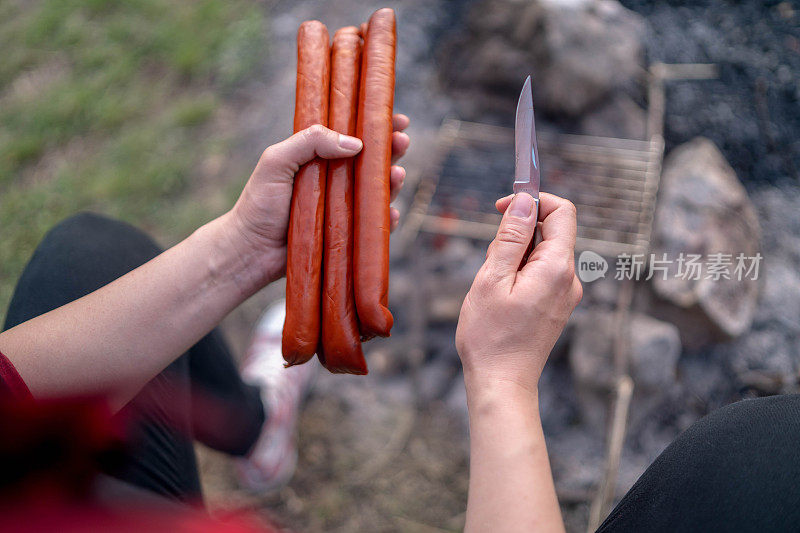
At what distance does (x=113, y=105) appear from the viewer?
4441 mm

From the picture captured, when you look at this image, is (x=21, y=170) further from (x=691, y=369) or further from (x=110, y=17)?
(x=691, y=369)

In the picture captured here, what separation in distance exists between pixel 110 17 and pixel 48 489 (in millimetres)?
4951

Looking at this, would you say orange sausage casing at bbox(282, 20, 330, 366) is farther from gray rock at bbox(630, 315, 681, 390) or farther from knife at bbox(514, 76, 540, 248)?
gray rock at bbox(630, 315, 681, 390)

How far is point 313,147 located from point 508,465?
1171mm

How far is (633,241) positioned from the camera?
272cm

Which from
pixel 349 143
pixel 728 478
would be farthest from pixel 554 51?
pixel 728 478

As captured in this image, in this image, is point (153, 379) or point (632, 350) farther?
point (632, 350)

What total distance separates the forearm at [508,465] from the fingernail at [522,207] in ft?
1.71

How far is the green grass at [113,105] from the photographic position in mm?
3998

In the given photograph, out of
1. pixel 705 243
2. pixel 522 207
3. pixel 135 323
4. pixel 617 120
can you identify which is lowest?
pixel 135 323

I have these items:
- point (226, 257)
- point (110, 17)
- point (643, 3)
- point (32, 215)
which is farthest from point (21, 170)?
point (643, 3)

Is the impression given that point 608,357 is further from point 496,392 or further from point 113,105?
point 113,105

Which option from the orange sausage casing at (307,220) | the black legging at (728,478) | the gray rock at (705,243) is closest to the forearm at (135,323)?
the orange sausage casing at (307,220)

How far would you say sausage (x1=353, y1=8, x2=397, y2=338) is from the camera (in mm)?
1687
